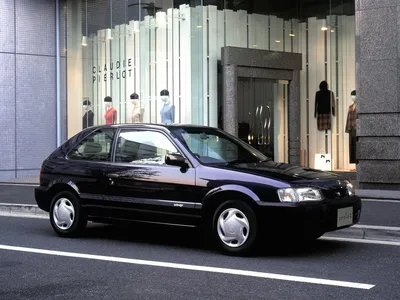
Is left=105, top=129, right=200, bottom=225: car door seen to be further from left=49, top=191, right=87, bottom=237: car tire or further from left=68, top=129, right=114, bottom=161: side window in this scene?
left=49, top=191, right=87, bottom=237: car tire

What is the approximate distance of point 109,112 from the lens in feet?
68.5

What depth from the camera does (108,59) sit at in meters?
21.0

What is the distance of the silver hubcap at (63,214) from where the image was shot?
8938 millimetres

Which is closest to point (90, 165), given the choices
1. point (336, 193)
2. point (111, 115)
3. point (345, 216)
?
point (336, 193)

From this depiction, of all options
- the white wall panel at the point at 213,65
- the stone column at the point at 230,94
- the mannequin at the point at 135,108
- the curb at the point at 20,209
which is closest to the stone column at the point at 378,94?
the stone column at the point at 230,94

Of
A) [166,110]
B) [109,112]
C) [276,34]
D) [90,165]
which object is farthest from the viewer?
[109,112]

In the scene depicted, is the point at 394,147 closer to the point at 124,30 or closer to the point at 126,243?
the point at 126,243

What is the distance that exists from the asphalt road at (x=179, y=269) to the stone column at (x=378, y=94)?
6.59 m

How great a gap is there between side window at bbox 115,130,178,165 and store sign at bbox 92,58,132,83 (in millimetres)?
11670

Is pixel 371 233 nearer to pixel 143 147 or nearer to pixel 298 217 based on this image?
pixel 298 217

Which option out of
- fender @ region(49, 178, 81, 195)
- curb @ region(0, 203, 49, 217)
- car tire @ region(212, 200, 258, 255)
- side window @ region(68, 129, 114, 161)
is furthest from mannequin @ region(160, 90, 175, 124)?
car tire @ region(212, 200, 258, 255)

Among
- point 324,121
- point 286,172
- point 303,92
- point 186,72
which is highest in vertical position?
point 186,72

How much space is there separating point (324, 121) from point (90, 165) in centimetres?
1315

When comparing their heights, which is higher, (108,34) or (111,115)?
(108,34)
